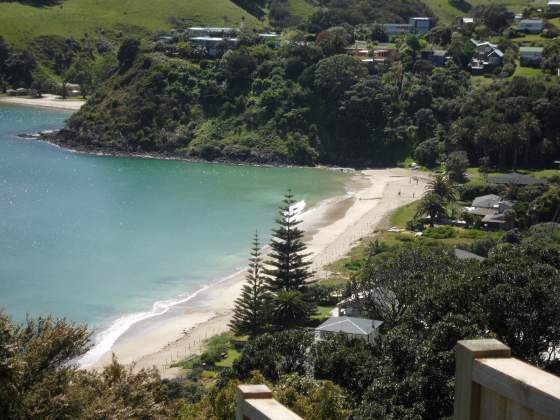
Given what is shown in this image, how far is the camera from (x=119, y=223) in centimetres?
4534

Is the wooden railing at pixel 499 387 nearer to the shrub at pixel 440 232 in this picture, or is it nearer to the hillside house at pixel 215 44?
the shrub at pixel 440 232

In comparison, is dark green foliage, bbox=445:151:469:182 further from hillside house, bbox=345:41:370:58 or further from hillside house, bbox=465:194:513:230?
hillside house, bbox=345:41:370:58

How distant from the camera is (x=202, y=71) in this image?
72.4 metres

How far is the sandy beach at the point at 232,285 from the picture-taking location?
2716cm

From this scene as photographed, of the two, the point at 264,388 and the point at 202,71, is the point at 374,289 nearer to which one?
the point at 264,388

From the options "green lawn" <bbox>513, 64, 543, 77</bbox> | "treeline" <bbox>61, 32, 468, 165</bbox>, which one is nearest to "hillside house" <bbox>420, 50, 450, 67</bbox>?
"treeline" <bbox>61, 32, 468, 165</bbox>

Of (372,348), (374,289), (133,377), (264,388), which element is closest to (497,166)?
(374,289)

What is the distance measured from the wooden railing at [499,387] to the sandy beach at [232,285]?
2186 cm

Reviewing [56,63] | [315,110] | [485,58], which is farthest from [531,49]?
[56,63]

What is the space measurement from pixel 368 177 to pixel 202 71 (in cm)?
2061

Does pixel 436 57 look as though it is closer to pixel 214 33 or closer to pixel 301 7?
pixel 214 33

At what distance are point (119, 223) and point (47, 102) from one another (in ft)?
173

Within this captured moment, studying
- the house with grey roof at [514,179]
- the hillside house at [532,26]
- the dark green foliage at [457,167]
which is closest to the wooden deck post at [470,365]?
the house with grey roof at [514,179]

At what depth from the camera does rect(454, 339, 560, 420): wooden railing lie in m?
3.04
